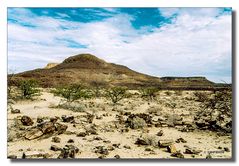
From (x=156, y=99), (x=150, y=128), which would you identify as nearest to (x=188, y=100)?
(x=156, y=99)

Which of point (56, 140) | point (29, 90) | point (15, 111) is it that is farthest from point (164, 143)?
point (29, 90)

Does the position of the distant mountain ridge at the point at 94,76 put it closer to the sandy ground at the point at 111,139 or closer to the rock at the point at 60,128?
the sandy ground at the point at 111,139

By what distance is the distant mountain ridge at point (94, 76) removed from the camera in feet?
Answer: 23.4

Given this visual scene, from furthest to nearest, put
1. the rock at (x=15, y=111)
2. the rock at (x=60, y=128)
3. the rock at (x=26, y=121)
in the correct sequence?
the rock at (x=26, y=121), the rock at (x=15, y=111), the rock at (x=60, y=128)

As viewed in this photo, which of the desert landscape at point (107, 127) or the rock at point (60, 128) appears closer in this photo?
the desert landscape at point (107, 127)

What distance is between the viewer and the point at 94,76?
946 centimetres

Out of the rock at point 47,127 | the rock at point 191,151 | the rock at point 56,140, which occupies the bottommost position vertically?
the rock at point 191,151

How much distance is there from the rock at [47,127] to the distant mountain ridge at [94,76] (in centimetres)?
101

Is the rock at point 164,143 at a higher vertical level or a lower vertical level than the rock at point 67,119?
lower

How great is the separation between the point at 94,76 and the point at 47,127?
11.9ft

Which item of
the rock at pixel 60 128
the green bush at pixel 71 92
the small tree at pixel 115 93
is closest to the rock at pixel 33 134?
the rock at pixel 60 128

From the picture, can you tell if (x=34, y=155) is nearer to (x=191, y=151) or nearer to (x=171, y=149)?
(x=171, y=149)

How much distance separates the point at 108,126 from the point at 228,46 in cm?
256

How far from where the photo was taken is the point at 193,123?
732cm
